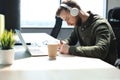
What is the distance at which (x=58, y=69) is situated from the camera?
1554 millimetres

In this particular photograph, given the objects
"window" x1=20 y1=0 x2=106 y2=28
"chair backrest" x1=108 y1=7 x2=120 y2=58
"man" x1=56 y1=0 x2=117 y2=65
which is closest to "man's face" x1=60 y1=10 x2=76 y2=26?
"man" x1=56 y1=0 x2=117 y2=65

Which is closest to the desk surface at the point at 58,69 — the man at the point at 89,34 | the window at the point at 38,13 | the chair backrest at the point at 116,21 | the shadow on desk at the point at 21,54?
the shadow on desk at the point at 21,54

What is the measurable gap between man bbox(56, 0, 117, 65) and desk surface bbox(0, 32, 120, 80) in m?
0.13

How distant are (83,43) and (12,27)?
84cm

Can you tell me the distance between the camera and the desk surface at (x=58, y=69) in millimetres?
1389

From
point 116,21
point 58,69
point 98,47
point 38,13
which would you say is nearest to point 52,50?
point 58,69

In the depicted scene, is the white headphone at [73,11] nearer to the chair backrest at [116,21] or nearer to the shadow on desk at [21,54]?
the shadow on desk at [21,54]

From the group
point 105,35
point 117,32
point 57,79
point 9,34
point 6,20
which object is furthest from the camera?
point 117,32

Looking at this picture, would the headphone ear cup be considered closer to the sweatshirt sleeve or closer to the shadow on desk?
the sweatshirt sleeve

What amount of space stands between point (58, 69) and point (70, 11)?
Answer: 0.85 metres

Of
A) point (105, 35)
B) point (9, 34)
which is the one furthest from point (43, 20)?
point (9, 34)

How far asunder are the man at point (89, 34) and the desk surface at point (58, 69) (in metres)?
0.13

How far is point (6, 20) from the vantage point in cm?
283

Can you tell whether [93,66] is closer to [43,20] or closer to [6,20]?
[6,20]
